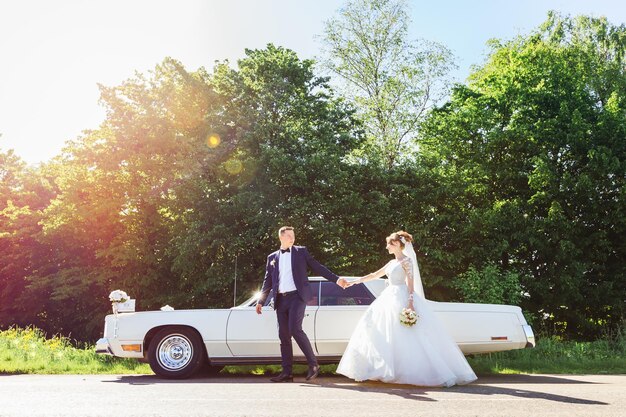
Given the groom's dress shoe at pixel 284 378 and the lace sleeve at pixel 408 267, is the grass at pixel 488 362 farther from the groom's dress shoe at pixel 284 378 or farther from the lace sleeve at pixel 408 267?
the lace sleeve at pixel 408 267

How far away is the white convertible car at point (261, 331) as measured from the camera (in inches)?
361

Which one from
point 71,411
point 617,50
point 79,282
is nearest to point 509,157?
point 617,50

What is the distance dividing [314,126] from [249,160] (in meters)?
3.65

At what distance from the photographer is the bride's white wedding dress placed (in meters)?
7.81

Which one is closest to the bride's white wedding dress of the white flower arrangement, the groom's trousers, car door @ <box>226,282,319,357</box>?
the groom's trousers

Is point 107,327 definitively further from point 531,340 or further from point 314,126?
point 314,126

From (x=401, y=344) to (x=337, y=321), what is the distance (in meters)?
1.41

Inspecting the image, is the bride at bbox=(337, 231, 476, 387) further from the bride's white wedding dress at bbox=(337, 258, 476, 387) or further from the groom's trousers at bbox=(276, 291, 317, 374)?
the groom's trousers at bbox=(276, 291, 317, 374)

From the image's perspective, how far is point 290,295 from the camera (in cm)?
873

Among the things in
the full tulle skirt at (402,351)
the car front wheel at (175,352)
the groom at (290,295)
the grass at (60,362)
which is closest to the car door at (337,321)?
the groom at (290,295)

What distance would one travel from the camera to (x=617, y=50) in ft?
126

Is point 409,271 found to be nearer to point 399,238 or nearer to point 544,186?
point 399,238

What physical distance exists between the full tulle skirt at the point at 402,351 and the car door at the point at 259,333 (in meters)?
0.99

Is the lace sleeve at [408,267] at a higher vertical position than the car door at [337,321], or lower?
higher
